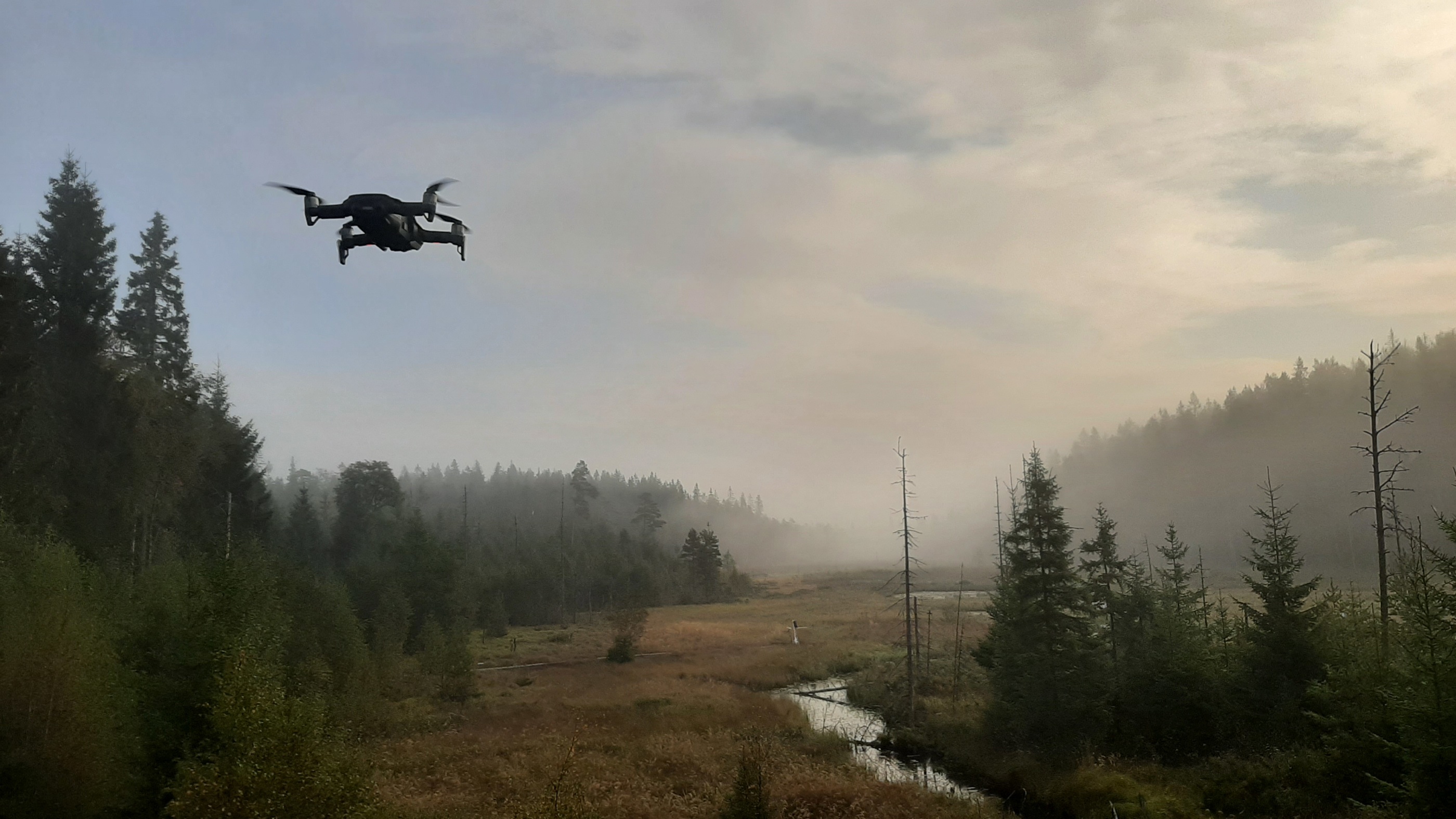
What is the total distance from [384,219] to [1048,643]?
106 feet

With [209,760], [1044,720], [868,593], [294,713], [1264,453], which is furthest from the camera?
[1264,453]

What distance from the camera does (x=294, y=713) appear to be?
18.2 metres

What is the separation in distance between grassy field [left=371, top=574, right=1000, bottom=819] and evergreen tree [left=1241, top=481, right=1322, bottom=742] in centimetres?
1169

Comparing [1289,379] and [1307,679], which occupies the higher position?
[1289,379]

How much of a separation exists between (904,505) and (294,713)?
1172 inches

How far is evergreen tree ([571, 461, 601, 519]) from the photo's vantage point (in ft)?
582

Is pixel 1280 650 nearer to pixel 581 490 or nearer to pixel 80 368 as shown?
pixel 80 368

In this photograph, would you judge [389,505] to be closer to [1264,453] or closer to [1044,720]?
[1044,720]

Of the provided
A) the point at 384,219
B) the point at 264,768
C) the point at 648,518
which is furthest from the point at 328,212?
the point at 648,518

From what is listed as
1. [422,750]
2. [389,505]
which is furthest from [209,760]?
[389,505]

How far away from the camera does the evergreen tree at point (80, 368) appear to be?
40.5 metres

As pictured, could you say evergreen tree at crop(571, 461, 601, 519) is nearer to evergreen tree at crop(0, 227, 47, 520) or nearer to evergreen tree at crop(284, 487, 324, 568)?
evergreen tree at crop(284, 487, 324, 568)

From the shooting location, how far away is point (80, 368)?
1671 inches

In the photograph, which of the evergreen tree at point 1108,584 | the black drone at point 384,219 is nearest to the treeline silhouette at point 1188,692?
the evergreen tree at point 1108,584
